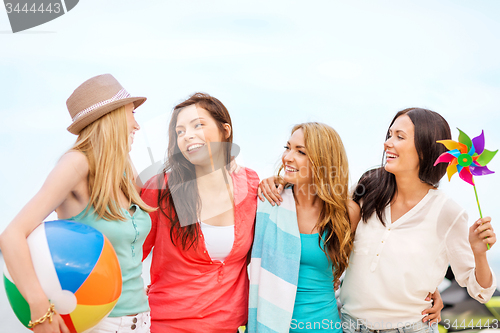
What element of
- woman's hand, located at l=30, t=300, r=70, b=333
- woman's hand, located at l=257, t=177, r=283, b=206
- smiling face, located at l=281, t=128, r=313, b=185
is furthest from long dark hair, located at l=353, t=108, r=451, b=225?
woman's hand, located at l=30, t=300, r=70, b=333

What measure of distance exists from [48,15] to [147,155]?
167cm

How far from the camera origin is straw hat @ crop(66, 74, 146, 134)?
70.7 inches

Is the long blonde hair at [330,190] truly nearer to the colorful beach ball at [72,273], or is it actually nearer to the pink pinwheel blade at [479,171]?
the pink pinwheel blade at [479,171]

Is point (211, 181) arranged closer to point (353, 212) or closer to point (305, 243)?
point (305, 243)

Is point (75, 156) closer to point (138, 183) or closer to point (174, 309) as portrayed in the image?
point (138, 183)

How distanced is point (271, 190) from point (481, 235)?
1.16m

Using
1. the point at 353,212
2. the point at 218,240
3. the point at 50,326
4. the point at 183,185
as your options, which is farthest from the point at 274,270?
the point at 50,326

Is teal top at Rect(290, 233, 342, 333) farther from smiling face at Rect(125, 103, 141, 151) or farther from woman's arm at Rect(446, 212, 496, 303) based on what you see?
smiling face at Rect(125, 103, 141, 151)

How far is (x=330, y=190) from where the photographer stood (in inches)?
91.6

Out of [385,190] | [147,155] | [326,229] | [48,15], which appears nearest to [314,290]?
[326,229]

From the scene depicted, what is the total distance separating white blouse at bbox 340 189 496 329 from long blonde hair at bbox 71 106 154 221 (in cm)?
141

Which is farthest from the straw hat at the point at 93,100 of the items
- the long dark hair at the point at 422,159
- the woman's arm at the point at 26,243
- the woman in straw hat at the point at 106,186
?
the long dark hair at the point at 422,159

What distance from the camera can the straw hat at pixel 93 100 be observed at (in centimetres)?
179

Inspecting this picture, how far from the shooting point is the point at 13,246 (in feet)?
4.68
